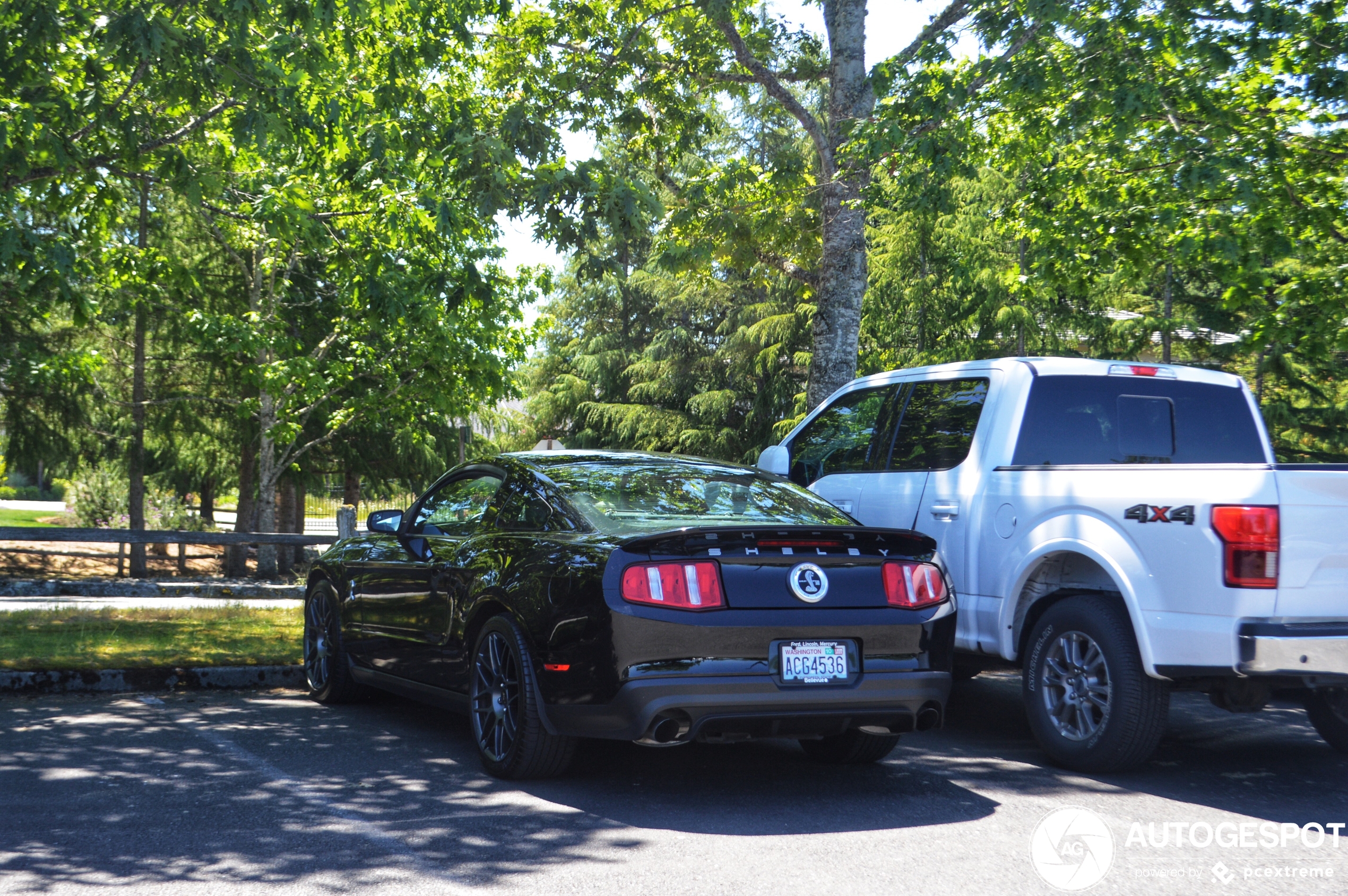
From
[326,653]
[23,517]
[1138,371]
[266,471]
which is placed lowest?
[326,653]

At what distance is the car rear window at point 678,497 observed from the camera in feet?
18.6

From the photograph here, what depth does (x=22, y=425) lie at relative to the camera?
74.8 feet

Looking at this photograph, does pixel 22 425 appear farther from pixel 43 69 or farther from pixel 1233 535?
pixel 1233 535

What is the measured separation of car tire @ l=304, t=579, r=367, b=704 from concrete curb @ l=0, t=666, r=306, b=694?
0.47 meters

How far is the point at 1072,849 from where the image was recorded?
461 cm

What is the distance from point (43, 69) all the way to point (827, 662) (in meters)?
8.02

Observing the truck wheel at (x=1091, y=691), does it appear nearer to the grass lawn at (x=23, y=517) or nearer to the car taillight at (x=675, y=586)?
the car taillight at (x=675, y=586)

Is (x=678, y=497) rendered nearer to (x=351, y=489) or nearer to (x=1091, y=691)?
(x=1091, y=691)

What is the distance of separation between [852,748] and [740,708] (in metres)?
1.29

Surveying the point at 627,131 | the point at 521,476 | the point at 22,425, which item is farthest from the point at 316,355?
the point at 521,476

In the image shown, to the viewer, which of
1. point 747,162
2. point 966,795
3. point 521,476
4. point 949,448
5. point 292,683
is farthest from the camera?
point 747,162

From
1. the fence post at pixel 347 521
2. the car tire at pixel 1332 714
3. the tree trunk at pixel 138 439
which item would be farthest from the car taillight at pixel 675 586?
the tree trunk at pixel 138 439

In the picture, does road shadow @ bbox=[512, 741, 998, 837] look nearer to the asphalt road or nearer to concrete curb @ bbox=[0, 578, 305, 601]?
the asphalt road

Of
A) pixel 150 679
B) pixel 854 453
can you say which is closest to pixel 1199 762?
pixel 854 453
